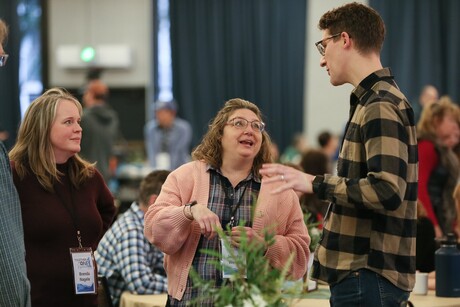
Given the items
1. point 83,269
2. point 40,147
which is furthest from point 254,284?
point 40,147

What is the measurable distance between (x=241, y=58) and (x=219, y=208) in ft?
30.1

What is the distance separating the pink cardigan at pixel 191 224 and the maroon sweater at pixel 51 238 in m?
0.37

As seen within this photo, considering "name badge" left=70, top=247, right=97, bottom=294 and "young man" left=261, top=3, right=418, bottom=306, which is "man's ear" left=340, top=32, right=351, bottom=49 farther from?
"name badge" left=70, top=247, right=97, bottom=294

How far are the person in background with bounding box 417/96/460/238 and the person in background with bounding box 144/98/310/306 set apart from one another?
7.86 ft

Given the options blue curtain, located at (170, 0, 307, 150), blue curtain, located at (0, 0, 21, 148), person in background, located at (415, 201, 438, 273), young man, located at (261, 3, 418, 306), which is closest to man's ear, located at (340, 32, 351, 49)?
young man, located at (261, 3, 418, 306)

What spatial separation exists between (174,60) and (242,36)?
106 cm

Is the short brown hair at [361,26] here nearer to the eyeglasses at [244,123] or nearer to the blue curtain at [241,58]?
the eyeglasses at [244,123]

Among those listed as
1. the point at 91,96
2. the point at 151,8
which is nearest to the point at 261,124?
the point at 91,96

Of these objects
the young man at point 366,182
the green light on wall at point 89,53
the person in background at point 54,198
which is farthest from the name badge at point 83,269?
the green light on wall at point 89,53

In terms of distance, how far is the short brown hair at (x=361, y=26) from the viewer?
8.26 feet

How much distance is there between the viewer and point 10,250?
8.79 ft

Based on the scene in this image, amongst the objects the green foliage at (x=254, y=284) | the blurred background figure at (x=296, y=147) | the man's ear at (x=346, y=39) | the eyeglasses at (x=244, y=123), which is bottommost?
the blurred background figure at (x=296, y=147)

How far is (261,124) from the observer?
10.3ft

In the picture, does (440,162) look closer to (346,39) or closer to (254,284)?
(346,39)
